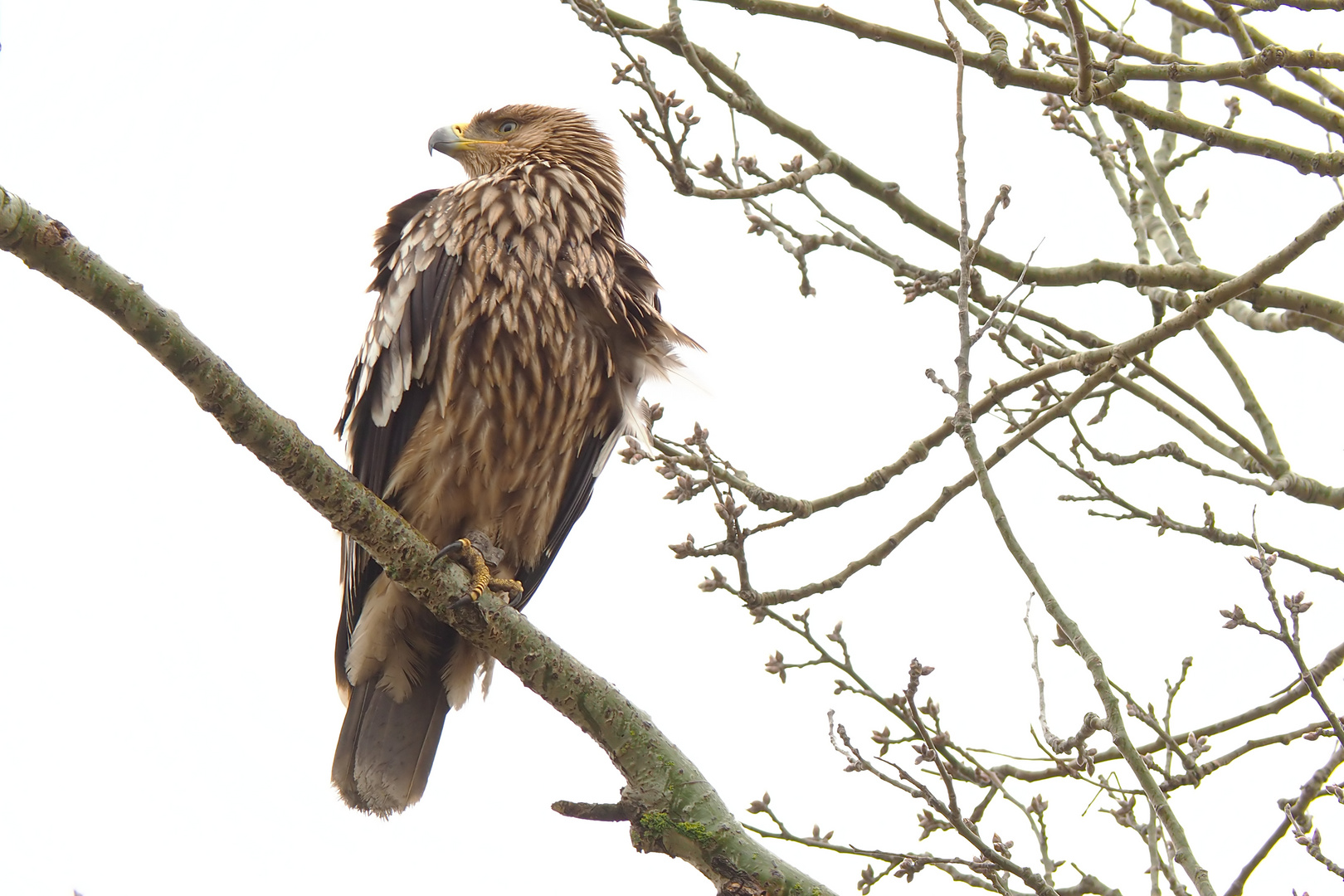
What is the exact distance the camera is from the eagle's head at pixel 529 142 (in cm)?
490

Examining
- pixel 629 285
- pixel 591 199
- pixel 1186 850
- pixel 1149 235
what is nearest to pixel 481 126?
pixel 591 199

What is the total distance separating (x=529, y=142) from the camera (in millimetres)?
5070

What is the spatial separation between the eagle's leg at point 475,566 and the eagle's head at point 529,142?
6.19ft

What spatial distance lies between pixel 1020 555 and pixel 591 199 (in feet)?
7.65

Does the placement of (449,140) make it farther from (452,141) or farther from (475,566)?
(475,566)

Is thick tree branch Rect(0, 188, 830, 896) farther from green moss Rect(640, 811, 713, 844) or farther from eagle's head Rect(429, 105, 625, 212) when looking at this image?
eagle's head Rect(429, 105, 625, 212)

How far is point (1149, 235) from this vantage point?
15.4 ft

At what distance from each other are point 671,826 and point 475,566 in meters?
0.90

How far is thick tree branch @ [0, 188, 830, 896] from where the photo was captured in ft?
7.39

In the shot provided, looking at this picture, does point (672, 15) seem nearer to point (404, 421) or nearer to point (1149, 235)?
point (404, 421)

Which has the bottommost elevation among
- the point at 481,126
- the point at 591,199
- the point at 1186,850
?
the point at 1186,850

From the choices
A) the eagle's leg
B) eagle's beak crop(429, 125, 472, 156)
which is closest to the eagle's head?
eagle's beak crop(429, 125, 472, 156)

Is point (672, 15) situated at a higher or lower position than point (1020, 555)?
higher

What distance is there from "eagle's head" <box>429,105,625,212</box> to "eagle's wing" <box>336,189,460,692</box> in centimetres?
102
